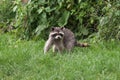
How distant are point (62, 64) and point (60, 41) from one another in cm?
119

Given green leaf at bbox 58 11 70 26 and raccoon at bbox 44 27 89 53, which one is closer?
raccoon at bbox 44 27 89 53

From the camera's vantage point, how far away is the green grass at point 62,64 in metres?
6.05

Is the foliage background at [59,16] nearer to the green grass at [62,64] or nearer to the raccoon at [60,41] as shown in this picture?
the raccoon at [60,41]

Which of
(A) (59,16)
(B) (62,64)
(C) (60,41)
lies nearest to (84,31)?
(A) (59,16)

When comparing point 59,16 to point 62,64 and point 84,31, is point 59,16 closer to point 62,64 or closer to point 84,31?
point 84,31

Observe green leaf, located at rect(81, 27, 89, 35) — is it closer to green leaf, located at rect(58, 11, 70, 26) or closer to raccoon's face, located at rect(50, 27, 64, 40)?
green leaf, located at rect(58, 11, 70, 26)

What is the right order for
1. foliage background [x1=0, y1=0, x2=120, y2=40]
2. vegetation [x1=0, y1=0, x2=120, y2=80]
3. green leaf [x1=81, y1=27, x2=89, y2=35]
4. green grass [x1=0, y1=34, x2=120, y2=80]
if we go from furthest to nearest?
1. green leaf [x1=81, y1=27, x2=89, y2=35]
2. foliage background [x1=0, y1=0, x2=120, y2=40]
3. vegetation [x1=0, y1=0, x2=120, y2=80]
4. green grass [x1=0, y1=34, x2=120, y2=80]

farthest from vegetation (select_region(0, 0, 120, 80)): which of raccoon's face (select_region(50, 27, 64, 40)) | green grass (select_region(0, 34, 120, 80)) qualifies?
raccoon's face (select_region(50, 27, 64, 40))

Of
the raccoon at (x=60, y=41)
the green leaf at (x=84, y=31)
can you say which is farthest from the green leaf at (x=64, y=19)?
the raccoon at (x=60, y=41)

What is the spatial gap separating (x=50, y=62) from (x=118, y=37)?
80.7 inches

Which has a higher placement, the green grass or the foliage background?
the foliage background

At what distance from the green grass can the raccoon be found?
0.14 m

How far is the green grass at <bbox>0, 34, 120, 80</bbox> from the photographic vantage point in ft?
19.8

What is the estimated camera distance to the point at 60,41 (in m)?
7.70
